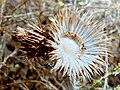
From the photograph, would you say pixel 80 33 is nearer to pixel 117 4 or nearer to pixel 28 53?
pixel 28 53

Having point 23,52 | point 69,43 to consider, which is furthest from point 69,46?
point 23,52

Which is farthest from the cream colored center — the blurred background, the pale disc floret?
the blurred background

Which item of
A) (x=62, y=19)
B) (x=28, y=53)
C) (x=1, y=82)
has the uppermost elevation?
(x=62, y=19)

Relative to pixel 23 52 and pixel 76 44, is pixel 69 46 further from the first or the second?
pixel 23 52

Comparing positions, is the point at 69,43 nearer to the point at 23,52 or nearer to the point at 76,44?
the point at 76,44

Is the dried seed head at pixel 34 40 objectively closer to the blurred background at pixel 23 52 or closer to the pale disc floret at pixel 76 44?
the pale disc floret at pixel 76 44

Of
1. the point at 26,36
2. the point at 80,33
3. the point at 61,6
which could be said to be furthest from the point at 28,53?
the point at 61,6

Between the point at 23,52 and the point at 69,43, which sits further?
the point at 23,52

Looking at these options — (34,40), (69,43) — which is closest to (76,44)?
(69,43)
